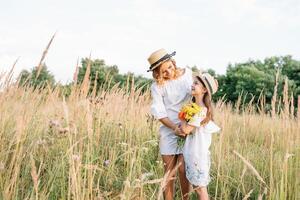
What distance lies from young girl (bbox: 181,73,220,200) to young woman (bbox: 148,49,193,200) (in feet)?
0.61

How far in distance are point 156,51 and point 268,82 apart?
2259 cm

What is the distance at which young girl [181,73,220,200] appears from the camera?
2.76m

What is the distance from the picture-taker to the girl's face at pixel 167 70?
3.06m

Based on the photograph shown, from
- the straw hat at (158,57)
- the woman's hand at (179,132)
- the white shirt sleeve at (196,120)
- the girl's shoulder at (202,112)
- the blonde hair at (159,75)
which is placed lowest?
the woman's hand at (179,132)

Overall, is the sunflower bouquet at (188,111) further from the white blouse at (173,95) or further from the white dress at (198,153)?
the white blouse at (173,95)

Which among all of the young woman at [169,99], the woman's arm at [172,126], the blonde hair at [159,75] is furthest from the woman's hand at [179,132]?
the blonde hair at [159,75]

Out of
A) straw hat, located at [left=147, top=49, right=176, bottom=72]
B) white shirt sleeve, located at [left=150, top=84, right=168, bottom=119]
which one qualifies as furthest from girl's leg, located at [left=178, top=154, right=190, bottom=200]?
straw hat, located at [left=147, top=49, right=176, bottom=72]

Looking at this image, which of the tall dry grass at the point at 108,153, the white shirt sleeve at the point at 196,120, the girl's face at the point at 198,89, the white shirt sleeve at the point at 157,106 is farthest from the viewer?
the white shirt sleeve at the point at 157,106

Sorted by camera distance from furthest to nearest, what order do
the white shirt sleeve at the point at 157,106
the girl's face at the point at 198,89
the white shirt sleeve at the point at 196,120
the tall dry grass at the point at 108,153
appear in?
the white shirt sleeve at the point at 157,106 < the girl's face at the point at 198,89 < the white shirt sleeve at the point at 196,120 < the tall dry grass at the point at 108,153

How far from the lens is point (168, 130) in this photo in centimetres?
308

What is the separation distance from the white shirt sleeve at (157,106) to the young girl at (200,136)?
197 millimetres

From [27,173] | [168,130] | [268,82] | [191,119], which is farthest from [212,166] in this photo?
[268,82]

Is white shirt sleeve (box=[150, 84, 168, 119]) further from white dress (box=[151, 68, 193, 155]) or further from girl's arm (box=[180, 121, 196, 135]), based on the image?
girl's arm (box=[180, 121, 196, 135])

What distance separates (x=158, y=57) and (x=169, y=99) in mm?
329
